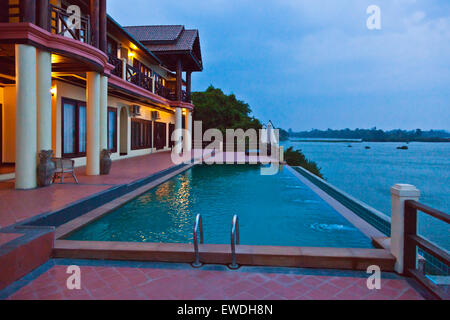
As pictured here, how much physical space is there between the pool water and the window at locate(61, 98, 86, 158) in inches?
160

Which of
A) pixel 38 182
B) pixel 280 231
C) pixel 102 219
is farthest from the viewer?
pixel 38 182

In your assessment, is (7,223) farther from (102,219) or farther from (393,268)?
(393,268)

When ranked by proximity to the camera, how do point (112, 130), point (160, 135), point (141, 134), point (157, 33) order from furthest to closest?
point (160, 135), point (157, 33), point (141, 134), point (112, 130)

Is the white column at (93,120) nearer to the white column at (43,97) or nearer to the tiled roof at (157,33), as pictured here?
the white column at (43,97)

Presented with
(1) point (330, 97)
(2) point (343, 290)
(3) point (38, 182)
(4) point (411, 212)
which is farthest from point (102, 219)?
(1) point (330, 97)

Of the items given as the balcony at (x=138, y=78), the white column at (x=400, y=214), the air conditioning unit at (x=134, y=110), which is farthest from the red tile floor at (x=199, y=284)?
the air conditioning unit at (x=134, y=110)

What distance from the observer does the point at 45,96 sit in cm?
756

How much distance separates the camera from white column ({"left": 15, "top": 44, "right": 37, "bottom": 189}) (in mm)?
6945

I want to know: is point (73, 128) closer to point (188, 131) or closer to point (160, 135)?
point (160, 135)

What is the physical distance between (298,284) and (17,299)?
2.64 metres

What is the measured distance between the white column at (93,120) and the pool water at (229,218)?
7.05 feet

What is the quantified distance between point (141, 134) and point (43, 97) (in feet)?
39.7

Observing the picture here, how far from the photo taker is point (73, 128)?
11977 mm

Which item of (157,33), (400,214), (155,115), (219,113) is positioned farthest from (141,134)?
(219,113)
